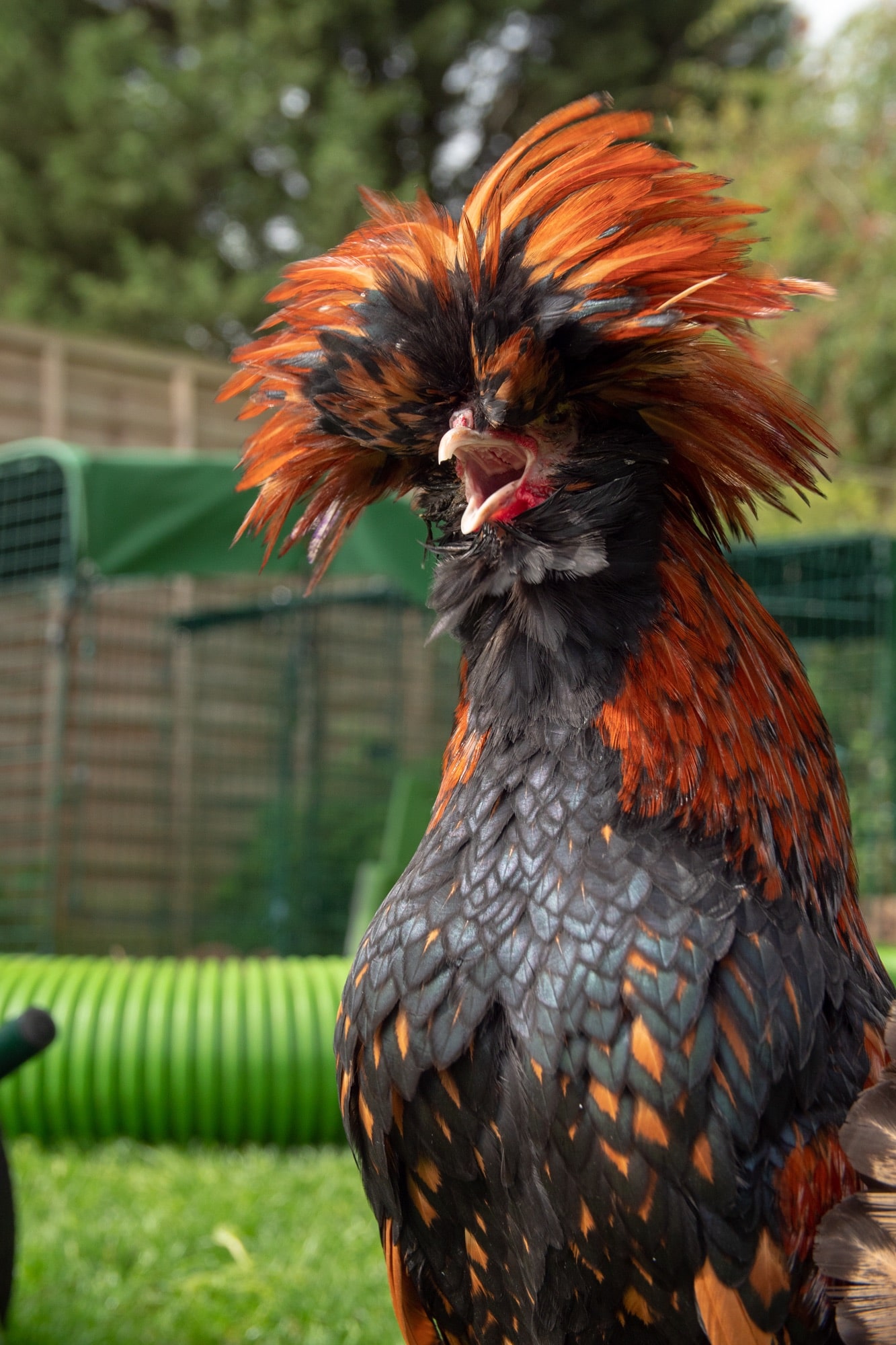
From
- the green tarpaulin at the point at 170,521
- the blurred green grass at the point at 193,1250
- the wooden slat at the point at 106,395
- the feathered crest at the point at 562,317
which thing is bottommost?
the blurred green grass at the point at 193,1250

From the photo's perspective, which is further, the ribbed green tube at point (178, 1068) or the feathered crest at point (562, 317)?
the ribbed green tube at point (178, 1068)

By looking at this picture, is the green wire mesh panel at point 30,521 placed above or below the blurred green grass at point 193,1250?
above

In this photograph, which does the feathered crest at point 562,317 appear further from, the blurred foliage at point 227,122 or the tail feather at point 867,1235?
the blurred foliage at point 227,122

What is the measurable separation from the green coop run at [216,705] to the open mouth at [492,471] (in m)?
4.32

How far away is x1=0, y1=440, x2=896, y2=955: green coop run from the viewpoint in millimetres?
6301

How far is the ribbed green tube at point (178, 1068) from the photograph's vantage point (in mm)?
4820

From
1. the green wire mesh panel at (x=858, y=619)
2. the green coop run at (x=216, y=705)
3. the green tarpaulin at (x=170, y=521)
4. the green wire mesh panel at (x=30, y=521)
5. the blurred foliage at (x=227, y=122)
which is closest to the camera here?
the green tarpaulin at (x=170, y=521)

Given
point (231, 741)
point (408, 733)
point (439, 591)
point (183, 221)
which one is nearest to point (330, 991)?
Answer: point (439, 591)

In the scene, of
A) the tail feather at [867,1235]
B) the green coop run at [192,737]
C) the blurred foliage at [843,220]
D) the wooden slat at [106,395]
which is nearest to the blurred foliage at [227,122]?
the blurred foliage at [843,220]

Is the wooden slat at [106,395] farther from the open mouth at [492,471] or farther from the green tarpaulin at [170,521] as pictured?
the open mouth at [492,471]

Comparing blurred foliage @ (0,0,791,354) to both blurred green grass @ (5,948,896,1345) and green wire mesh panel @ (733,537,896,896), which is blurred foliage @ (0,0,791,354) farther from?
blurred green grass @ (5,948,896,1345)

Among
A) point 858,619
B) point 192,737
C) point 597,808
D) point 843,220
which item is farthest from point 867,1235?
point 843,220

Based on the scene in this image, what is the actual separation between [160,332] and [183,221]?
4.92ft

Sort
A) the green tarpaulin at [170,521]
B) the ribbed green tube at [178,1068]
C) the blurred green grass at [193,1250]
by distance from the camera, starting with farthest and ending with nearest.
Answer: the green tarpaulin at [170,521] → the ribbed green tube at [178,1068] → the blurred green grass at [193,1250]
